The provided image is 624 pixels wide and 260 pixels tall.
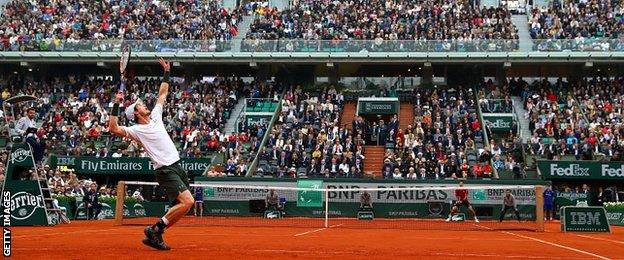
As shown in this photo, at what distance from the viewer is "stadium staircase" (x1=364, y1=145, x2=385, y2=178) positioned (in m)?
39.5

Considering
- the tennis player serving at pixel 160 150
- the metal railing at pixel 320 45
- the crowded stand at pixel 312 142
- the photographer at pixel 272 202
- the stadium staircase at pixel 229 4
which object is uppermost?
the stadium staircase at pixel 229 4

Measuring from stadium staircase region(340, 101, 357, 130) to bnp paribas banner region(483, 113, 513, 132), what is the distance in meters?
6.93

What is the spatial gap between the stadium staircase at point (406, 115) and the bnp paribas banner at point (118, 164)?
1064cm

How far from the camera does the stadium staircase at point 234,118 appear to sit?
4447 cm

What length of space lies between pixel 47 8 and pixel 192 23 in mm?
9587

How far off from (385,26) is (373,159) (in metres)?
10.8

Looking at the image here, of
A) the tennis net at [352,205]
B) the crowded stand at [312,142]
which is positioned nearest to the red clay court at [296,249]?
the tennis net at [352,205]

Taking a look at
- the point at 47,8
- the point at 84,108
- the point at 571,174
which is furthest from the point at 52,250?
the point at 47,8

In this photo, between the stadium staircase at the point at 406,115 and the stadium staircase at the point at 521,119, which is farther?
the stadium staircase at the point at 406,115

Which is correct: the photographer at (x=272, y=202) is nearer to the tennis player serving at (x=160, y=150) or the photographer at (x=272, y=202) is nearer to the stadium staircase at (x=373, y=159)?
the stadium staircase at (x=373, y=159)

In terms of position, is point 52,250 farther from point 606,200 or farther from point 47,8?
point 47,8

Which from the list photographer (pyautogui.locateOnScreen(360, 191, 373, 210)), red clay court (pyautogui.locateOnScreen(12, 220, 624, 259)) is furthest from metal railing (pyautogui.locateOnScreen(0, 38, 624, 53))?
red clay court (pyautogui.locateOnScreen(12, 220, 624, 259))

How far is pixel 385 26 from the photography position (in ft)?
158

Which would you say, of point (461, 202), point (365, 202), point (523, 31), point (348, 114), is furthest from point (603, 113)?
point (365, 202)
